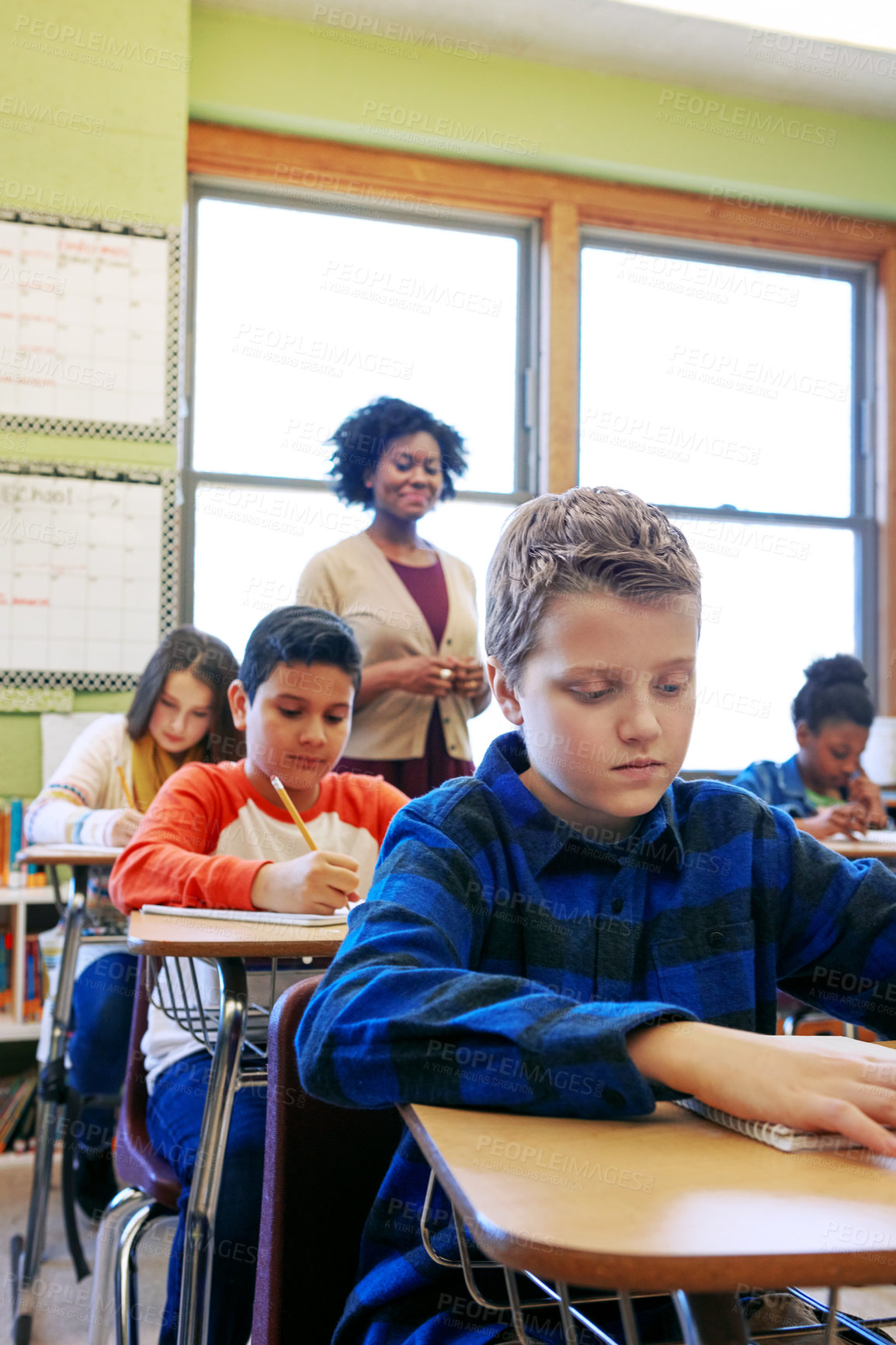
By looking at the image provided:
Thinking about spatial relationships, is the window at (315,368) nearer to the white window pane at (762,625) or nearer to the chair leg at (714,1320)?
the white window pane at (762,625)

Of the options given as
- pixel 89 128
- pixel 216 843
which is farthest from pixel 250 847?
pixel 89 128

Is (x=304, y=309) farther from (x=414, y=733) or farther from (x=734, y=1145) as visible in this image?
(x=734, y=1145)

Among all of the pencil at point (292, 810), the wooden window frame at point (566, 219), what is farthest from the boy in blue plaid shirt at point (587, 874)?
the wooden window frame at point (566, 219)

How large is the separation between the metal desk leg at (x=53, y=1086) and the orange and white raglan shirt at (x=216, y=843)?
565mm

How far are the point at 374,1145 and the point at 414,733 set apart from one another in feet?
6.27

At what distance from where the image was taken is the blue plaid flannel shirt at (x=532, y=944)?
0.64m

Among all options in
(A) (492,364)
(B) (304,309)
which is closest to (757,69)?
(A) (492,364)

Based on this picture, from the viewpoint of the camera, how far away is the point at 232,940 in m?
1.25

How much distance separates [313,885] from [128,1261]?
1.61 ft

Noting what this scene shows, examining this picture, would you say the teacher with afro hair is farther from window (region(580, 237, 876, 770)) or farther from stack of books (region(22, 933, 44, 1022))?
window (region(580, 237, 876, 770))

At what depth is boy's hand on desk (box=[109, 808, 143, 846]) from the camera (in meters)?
2.25

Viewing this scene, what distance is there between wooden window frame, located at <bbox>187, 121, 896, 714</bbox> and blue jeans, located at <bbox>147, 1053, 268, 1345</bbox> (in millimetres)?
3002

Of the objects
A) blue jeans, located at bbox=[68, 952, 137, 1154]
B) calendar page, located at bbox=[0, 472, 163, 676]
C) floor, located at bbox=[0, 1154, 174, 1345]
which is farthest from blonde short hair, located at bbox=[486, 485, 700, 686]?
calendar page, located at bbox=[0, 472, 163, 676]

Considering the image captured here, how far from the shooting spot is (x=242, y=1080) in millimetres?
1357
